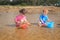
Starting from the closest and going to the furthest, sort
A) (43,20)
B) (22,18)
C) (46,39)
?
(46,39)
(22,18)
(43,20)

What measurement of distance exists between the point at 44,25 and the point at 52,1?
2656cm

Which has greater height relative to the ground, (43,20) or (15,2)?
(43,20)

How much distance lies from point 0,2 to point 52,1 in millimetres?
8222

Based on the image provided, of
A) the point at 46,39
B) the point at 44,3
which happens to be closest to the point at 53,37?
the point at 46,39

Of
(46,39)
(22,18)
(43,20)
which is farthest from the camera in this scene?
(43,20)

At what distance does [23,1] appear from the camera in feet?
131

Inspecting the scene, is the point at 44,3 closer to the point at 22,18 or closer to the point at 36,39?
the point at 22,18

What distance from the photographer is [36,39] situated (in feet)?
29.6

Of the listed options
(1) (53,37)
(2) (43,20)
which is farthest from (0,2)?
(1) (53,37)

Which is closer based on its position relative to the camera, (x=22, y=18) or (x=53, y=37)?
(x=53, y=37)

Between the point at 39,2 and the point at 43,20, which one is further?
the point at 39,2

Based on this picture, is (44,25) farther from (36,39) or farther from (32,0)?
(32,0)

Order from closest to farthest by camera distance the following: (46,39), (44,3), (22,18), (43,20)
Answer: (46,39) → (22,18) → (43,20) → (44,3)

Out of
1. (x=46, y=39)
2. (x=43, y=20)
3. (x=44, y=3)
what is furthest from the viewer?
(x=44, y=3)
